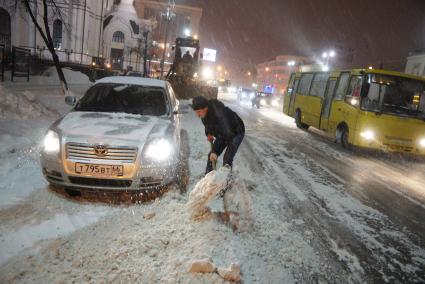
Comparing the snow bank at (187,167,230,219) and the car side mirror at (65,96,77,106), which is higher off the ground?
the car side mirror at (65,96,77,106)

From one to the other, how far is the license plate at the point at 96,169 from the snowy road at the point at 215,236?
0.53 meters

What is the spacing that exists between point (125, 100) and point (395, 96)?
30.0 ft

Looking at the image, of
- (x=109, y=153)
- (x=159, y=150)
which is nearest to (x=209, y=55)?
(x=159, y=150)

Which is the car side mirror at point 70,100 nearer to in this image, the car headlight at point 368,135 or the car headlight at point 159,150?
the car headlight at point 159,150

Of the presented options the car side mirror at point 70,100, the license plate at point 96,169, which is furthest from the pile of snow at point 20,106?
the license plate at point 96,169

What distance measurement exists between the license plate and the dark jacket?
1564mm

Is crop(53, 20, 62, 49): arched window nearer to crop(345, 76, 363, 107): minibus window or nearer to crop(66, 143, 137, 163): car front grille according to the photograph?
crop(345, 76, 363, 107): minibus window

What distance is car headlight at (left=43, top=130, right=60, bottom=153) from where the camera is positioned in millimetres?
4656

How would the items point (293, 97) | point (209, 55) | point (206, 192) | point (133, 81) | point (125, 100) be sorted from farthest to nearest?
point (209, 55), point (293, 97), point (133, 81), point (125, 100), point (206, 192)

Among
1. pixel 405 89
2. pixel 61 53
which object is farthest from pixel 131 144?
pixel 61 53

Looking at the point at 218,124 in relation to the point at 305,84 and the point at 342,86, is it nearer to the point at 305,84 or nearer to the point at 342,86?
the point at 342,86

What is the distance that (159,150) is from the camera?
4898mm

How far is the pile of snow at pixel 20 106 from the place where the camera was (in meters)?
9.59

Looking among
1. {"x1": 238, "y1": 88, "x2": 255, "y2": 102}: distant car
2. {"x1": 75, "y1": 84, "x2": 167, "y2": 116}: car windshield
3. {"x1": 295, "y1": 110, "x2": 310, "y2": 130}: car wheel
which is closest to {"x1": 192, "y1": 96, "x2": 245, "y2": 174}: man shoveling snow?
{"x1": 75, "y1": 84, "x2": 167, "y2": 116}: car windshield
